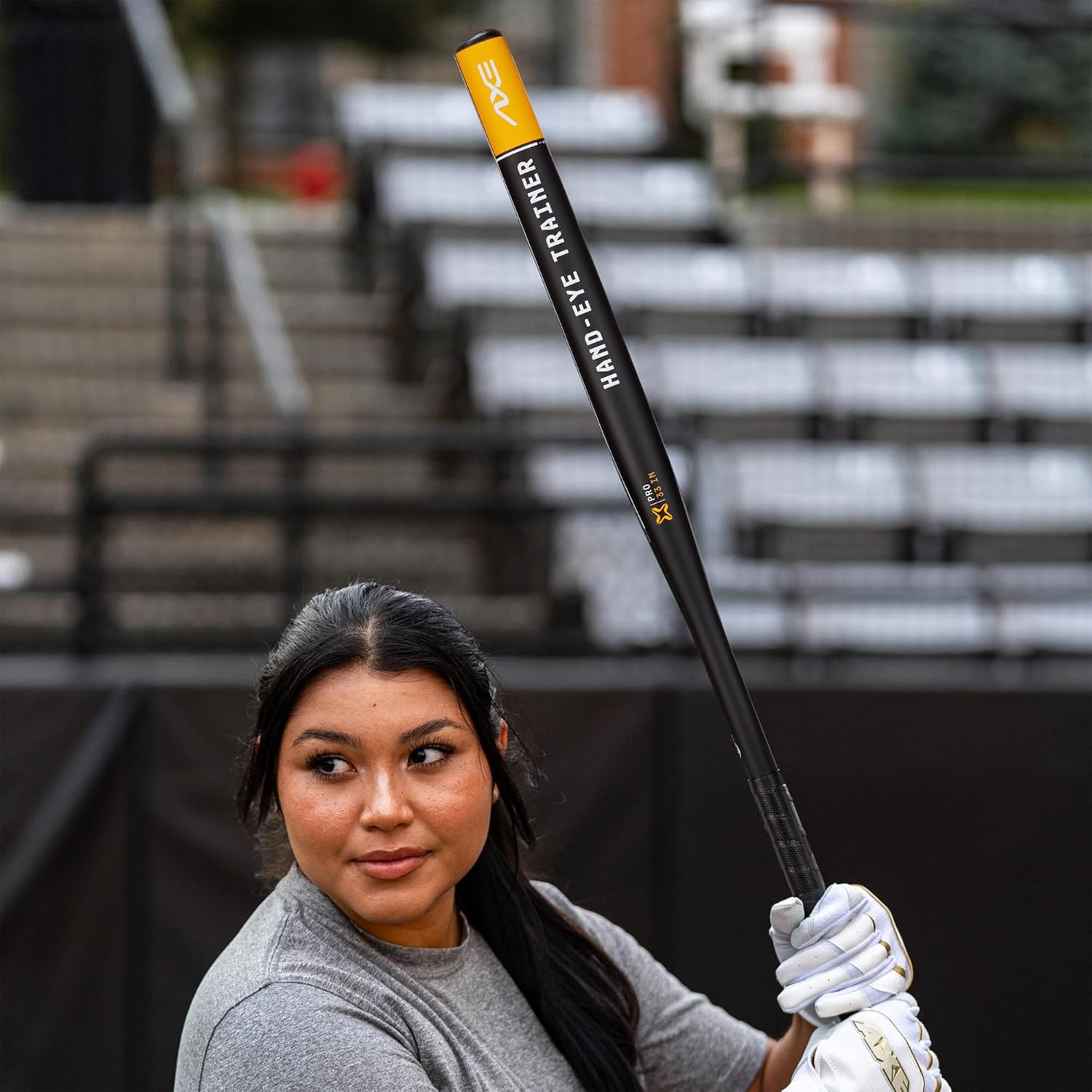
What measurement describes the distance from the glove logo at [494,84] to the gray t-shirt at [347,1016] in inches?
33.6

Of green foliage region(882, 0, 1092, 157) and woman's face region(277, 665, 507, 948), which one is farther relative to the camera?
green foliage region(882, 0, 1092, 157)

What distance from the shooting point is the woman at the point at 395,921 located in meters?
1.71

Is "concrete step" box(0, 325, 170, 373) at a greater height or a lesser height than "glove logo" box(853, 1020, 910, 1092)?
greater

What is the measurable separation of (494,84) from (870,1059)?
3.69ft

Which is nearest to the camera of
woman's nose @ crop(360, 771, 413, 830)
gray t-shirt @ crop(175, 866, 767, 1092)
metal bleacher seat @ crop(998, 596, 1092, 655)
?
gray t-shirt @ crop(175, 866, 767, 1092)

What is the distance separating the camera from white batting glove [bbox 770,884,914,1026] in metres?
2.03

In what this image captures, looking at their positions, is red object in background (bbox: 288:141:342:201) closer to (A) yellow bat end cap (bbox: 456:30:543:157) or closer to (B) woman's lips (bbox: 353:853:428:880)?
(A) yellow bat end cap (bbox: 456:30:543:157)

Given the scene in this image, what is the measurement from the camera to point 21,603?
22.9 feet

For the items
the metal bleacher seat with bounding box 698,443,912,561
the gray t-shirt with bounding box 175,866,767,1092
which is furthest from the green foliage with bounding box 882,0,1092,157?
the gray t-shirt with bounding box 175,866,767,1092

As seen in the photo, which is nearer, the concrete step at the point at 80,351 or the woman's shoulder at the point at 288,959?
the woman's shoulder at the point at 288,959

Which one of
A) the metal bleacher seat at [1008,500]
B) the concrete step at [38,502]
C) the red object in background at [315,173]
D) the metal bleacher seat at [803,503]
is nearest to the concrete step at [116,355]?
the concrete step at [38,502]

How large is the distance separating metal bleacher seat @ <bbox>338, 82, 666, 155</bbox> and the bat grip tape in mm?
8196

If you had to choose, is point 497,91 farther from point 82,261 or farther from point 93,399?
point 82,261

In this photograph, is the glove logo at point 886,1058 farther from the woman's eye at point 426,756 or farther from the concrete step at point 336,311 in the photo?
the concrete step at point 336,311
